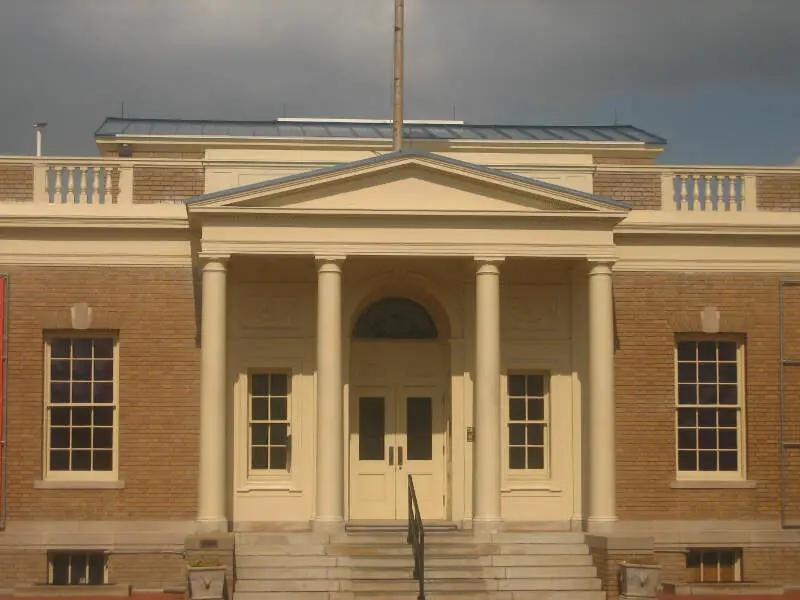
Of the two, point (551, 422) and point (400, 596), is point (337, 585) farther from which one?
point (551, 422)

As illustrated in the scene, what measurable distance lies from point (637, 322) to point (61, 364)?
30.2 ft

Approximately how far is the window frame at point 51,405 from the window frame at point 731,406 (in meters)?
8.88

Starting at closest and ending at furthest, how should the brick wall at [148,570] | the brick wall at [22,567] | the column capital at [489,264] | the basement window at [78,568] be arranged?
1. the column capital at [489,264]
2. the brick wall at [22,567]
3. the brick wall at [148,570]
4. the basement window at [78,568]

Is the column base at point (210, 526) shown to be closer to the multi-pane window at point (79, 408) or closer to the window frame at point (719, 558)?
the multi-pane window at point (79, 408)

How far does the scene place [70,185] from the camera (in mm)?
21469

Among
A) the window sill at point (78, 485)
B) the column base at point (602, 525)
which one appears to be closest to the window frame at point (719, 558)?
the column base at point (602, 525)

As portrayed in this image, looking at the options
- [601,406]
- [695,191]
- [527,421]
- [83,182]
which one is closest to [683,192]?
[695,191]

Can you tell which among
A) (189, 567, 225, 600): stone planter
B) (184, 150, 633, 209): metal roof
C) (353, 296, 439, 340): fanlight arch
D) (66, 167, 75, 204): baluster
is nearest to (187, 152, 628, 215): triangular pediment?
(184, 150, 633, 209): metal roof

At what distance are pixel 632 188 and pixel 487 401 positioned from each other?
180 inches

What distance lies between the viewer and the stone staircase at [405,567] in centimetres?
1898

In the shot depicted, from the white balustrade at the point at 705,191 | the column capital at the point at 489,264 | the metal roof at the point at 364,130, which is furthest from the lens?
the metal roof at the point at 364,130

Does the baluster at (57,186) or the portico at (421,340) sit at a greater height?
the baluster at (57,186)

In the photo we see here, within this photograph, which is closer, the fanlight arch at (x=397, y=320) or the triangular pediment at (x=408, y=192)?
the triangular pediment at (x=408, y=192)

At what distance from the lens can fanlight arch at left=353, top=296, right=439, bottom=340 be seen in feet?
74.3
